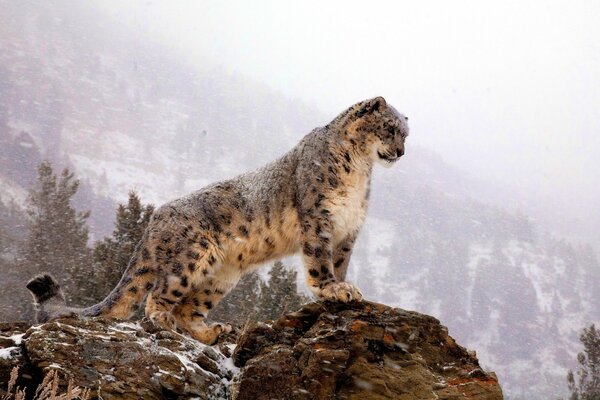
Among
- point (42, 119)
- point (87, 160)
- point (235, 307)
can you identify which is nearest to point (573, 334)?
point (87, 160)

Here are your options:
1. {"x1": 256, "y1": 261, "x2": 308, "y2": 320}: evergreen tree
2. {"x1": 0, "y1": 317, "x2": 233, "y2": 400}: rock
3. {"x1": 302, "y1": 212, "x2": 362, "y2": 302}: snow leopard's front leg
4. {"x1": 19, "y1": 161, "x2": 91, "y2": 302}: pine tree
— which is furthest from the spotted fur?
{"x1": 19, "y1": 161, "x2": 91, "y2": 302}: pine tree

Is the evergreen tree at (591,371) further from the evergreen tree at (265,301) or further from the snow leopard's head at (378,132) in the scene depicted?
the snow leopard's head at (378,132)

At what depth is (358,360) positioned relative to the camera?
4914 mm

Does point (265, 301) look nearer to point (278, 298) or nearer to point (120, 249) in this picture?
point (278, 298)

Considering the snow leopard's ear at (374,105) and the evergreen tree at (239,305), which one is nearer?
the snow leopard's ear at (374,105)

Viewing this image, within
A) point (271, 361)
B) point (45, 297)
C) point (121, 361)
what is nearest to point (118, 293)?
point (45, 297)

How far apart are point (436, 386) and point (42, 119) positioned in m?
214

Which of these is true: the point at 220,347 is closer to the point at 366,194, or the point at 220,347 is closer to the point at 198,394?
the point at 198,394

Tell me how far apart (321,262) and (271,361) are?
1.56m

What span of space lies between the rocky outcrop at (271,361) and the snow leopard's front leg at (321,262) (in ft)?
0.88

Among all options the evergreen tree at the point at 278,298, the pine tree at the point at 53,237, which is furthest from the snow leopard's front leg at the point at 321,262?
the pine tree at the point at 53,237

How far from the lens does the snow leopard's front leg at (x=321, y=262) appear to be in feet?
19.1

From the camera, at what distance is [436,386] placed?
4.80m

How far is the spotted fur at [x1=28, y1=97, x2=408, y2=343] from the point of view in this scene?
21.2 feet
